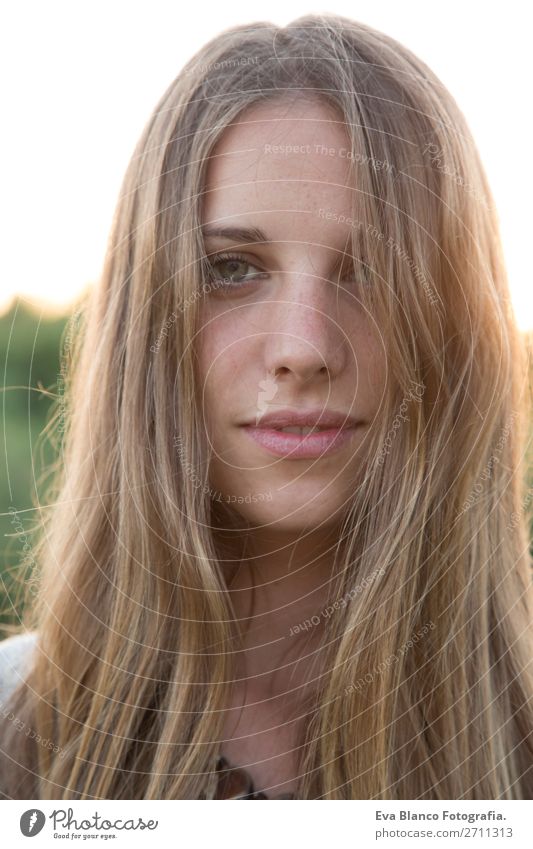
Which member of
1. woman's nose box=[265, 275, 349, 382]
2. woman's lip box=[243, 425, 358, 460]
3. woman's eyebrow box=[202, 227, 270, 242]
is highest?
woman's eyebrow box=[202, 227, 270, 242]

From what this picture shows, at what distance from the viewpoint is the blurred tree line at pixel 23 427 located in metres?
0.64

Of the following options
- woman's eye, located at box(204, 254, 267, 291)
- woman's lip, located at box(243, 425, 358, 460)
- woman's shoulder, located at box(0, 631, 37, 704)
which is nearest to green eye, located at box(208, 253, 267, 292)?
woman's eye, located at box(204, 254, 267, 291)

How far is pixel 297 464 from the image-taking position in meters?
0.56

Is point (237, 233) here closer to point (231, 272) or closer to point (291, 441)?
point (231, 272)

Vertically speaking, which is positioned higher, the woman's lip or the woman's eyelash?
the woman's eyelash

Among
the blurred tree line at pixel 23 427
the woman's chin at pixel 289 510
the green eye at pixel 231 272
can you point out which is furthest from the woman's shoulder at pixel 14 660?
the green eye at pixel 231 272

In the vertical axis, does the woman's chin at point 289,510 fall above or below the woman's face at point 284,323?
below

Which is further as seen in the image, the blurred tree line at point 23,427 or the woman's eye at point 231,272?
the blurred tree line at point 23,427

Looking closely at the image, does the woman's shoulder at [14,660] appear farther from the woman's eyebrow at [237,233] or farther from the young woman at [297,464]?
the woman's eyebrow at [237,233]

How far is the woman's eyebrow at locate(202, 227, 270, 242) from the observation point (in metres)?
0.52

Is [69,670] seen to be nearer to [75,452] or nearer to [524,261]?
[75,452]

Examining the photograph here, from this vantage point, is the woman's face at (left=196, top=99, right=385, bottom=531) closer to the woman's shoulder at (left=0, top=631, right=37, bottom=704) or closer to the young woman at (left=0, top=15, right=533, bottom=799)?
the young woman at (left=0, top=15, right=533, bottom=799)
